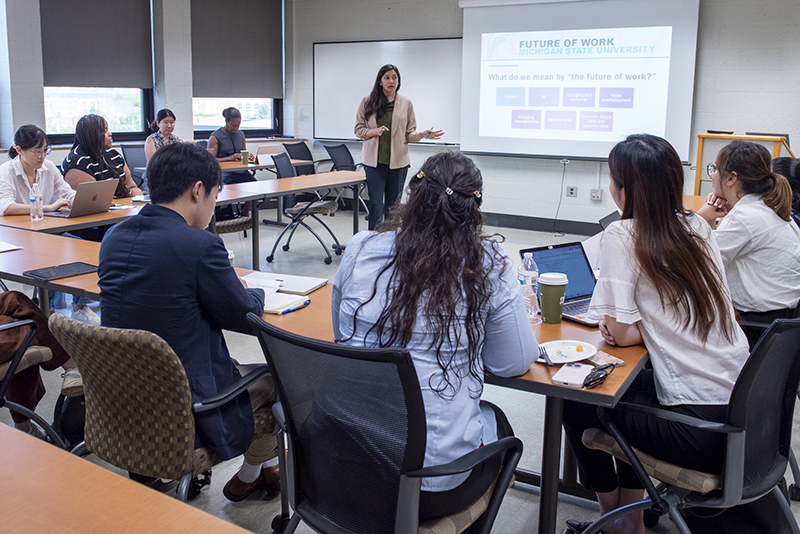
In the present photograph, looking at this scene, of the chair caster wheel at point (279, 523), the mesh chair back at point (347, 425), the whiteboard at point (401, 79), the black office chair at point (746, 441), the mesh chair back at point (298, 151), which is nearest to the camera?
the mesh chair back at point (347, 425)

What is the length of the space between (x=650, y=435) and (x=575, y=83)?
5438mm

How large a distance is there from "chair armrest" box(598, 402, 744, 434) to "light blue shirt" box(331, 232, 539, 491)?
0.30 metres

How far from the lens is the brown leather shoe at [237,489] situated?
2.18 metres

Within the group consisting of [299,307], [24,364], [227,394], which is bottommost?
[24,364]

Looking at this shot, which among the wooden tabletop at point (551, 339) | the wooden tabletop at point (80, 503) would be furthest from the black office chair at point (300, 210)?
the wooden tabletop at point (80, 503)

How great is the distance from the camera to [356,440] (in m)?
1.31

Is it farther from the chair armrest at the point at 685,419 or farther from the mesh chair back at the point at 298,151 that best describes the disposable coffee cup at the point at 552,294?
the mesh chair back at the point at 298,151

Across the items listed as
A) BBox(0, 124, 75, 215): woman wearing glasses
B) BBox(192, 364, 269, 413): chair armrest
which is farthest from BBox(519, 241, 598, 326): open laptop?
BBox(0, 124, 75, 215): woman wearing glasses

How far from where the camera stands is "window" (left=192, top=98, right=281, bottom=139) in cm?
777

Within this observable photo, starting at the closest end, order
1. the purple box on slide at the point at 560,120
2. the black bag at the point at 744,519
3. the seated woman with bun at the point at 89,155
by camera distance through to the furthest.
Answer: the black bag at the point at 744,519 → the seated woman with bun at the point at 89,155 → the purple box on slide at the point at 560,120

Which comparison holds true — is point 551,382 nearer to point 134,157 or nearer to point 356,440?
point 356,440

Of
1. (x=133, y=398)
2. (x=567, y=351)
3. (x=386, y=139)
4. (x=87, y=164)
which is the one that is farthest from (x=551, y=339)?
(x=386, y=139)

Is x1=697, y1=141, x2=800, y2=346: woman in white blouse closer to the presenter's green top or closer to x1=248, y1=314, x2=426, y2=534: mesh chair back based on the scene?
x1=248, y1=314, x2=426, y2=534: mesh chair back

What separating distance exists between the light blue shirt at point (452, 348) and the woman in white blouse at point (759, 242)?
128 cm
